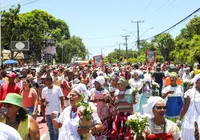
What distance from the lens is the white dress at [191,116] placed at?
6.83m

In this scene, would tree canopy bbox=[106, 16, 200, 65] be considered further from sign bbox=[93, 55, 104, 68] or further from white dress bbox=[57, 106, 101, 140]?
white dress bbox=[57, 106, 101, 140]

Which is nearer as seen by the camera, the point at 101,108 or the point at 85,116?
the point at 85,116

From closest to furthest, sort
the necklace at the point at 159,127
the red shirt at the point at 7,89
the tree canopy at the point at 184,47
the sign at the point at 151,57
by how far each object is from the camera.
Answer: the necklace at the point at 159,127, the red shirt at the point at 7,89, the sign at the point at 151,57, the tree canopy at the point at 184,47

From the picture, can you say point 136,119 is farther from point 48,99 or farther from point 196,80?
point 48,99

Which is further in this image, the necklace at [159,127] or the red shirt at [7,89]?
the red shirt at [7,89]

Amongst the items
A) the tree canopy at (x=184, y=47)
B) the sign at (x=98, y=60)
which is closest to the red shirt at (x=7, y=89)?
the sign at (x=98, y=60)

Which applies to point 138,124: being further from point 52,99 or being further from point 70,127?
point 52,99

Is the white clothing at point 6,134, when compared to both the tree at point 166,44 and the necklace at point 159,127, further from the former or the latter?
the tree at point 166,44

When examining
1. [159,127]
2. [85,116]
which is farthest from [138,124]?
[85,116]

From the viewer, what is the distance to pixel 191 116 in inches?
275

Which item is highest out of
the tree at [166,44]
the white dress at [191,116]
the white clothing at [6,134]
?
the tree at [166,44]

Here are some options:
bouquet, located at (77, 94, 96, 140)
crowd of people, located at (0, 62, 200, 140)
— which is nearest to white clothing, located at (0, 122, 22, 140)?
crowd of people, located at (0, 62, 200, 140)

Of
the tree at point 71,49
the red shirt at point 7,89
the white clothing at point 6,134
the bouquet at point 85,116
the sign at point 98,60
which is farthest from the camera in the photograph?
the tree at point 71,49

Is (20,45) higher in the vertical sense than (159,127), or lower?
higher
